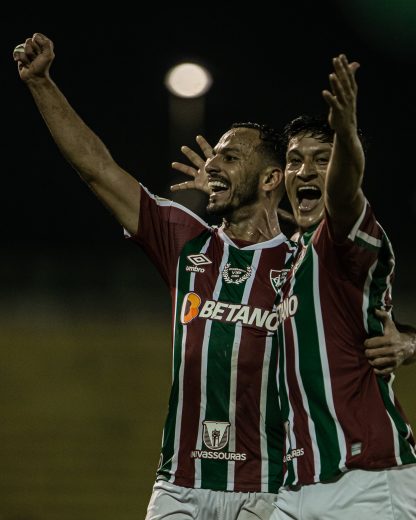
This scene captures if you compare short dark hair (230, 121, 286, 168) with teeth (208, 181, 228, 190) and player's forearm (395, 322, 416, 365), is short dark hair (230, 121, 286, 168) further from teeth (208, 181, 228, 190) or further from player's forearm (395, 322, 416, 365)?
player's forearm (395, 322, 416, 365)

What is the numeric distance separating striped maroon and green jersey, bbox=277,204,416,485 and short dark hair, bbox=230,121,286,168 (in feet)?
3.64

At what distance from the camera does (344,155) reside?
103 inches

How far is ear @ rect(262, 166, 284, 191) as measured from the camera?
4.00 metres

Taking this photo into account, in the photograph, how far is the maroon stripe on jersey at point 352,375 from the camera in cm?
280

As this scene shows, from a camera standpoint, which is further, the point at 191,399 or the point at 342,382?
the point at 191,399

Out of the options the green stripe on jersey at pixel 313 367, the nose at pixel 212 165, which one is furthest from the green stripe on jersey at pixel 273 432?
the nose at pixel 212 165

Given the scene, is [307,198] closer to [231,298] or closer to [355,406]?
[231,298]

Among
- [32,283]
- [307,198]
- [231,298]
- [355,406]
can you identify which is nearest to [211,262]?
[231,298]

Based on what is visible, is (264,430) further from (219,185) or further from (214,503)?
(219,185)

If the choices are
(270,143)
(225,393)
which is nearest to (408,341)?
(225,393)

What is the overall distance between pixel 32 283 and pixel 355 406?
10918mm

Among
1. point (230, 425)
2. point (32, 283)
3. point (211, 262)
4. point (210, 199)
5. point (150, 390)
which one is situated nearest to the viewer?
point (230, 425)

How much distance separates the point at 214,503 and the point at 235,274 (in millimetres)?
873

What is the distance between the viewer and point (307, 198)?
346 centimetres
